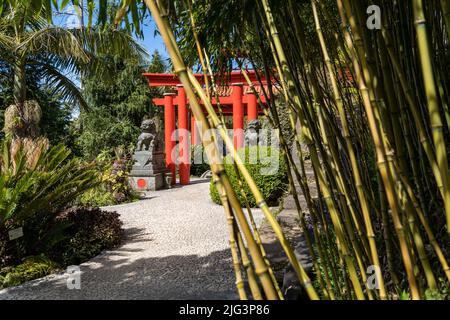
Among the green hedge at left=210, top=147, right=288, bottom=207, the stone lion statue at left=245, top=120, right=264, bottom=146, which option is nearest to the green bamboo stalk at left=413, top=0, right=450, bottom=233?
the green hedge at left=210, top=147, right=288, bottom=207

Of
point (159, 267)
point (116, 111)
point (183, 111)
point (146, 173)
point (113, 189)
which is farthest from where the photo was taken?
point (116, 111)

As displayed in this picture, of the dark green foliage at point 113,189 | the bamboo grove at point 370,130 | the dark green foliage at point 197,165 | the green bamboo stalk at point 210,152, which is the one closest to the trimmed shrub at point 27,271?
the bamboo grove at point 370,130

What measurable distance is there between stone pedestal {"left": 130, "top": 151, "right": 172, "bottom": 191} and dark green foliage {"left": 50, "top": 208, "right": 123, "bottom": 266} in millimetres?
4422

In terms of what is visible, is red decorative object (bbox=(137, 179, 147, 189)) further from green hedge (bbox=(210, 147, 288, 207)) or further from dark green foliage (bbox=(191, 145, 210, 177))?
dark green foliage (bbox=(191, 145, 210, 177))

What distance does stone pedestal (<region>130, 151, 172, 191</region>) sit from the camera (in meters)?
8.94

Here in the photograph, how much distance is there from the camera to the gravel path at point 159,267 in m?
2.67

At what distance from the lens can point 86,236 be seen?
12.6 feet

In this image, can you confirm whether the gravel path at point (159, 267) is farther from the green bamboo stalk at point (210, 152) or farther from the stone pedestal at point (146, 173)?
the stone pedestal at point (146, 173)

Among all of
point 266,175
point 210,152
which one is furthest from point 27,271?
point 266,175

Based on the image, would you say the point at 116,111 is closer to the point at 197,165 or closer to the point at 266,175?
the point at 197,165

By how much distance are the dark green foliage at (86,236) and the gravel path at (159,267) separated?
0.14 m

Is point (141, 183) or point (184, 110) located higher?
point (184, 110)

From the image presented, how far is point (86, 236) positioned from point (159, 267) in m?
1.08
